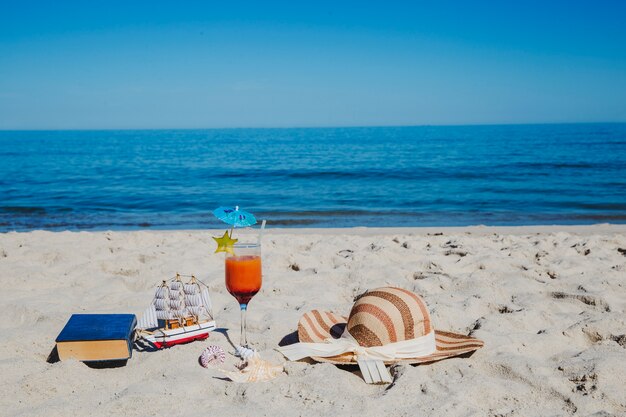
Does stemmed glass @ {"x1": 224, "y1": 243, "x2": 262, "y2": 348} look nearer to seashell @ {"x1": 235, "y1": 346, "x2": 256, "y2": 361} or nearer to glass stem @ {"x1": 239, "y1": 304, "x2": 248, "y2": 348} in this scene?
glass stem @ {"x1": 239, "y1": 304, "x2": 248, "y2": 348}

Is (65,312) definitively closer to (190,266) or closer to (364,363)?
(190,266)

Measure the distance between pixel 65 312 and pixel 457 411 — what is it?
290 cm

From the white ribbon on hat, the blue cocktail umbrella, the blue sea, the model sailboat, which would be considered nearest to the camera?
the blue cocktail umbrella

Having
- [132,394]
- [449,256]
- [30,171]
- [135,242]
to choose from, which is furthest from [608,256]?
[30,171]

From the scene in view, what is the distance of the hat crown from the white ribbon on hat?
37mm

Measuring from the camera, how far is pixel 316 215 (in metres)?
12.2

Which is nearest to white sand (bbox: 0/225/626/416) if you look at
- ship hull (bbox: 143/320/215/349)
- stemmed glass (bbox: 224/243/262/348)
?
ship hull (bbox: 143/320/215/349)

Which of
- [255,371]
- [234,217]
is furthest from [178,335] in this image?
[234,217]

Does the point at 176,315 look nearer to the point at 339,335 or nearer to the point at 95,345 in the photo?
the point at 95,345

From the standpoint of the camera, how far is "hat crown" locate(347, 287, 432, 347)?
9.87ft

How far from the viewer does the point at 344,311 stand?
4051 millimetres

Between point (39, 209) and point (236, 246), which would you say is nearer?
point (236, 246)

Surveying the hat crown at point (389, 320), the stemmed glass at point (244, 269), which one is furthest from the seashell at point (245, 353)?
the hat crown at point (389, 320)

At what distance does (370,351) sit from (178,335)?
118 centimetres
